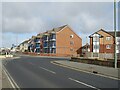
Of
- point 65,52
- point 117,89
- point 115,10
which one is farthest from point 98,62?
point 65,52

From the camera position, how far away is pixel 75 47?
4537 inches

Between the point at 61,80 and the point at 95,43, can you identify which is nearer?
the point at 61,80

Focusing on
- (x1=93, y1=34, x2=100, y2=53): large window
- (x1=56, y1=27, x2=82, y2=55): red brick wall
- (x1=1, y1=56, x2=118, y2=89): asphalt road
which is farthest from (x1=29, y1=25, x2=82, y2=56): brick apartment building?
(x1=1, y1=56, x2=118, y2=89): asphalt road

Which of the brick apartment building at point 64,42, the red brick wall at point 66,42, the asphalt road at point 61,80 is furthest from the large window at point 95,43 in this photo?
the asphalt road at point 61,80

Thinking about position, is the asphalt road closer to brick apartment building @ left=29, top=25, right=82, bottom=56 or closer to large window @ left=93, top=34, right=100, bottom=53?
large window @ left=93, top=34, right=100, bottom=53

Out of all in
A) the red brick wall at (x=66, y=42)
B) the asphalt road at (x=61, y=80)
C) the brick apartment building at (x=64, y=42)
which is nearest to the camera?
the asphalt road at (x=61, y=80)

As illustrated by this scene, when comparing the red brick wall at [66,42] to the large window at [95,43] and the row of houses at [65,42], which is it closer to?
the row of houses at [65,42]

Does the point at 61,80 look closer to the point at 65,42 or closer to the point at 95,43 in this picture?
the point at 95,43

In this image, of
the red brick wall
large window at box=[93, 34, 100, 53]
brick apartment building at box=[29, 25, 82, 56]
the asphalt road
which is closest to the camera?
the asphalt road

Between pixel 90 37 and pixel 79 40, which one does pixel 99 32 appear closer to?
pixel 90 37

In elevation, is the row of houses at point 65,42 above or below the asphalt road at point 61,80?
above

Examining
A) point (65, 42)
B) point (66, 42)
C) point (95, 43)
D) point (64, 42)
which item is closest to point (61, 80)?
point (95, 43)

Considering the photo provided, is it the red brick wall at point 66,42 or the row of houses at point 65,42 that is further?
the row of houses at point 65,42

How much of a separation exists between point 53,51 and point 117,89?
101567 mm
